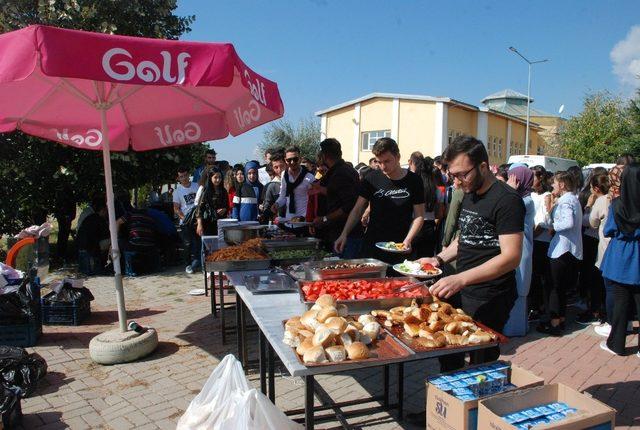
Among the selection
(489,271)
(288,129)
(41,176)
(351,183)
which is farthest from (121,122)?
(288,129)

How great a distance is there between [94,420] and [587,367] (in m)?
4.09

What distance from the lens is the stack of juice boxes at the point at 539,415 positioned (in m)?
1.94

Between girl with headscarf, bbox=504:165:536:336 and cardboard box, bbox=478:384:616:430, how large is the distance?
2.39 metres

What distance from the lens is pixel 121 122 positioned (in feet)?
17.4

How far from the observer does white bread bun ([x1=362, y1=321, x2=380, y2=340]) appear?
91.9 inches

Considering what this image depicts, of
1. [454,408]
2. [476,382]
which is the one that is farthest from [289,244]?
[454,408]

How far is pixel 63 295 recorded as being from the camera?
17.6 feet

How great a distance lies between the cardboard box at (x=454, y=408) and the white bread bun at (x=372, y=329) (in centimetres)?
34

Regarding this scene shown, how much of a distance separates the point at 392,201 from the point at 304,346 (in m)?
2.21

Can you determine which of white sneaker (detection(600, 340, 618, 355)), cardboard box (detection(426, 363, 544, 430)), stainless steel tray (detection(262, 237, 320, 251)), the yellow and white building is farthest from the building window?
cardboard box (detection(426, 363, 544, 430))

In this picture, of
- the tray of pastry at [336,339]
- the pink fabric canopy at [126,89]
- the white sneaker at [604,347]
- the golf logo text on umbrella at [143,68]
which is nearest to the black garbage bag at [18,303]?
the pink fabric canopy at [126,89]

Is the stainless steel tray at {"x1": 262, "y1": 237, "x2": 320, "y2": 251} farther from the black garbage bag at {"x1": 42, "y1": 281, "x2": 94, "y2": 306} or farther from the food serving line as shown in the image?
the black garbage bag at {"x1": 42, "y1": 281, "x2": 94, "y2": 306}

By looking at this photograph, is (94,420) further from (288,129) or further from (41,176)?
(288,129)

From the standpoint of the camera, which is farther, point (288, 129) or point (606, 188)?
point (288, 129)
